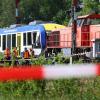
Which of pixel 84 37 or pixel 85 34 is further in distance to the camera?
pixel 84 37

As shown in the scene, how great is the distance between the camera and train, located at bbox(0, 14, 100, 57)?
2444 cm

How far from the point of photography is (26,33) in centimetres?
3089

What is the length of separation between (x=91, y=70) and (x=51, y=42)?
22.7 metres

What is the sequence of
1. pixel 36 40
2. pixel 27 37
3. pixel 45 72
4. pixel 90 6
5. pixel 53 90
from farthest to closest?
1. pixel 90 6
2. pixel 27 37
3. pixel 36 40
4. pixel 53 90
5. pixel 45 72

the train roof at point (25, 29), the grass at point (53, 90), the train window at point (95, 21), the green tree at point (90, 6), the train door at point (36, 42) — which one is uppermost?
the green tree at point (90, 6)

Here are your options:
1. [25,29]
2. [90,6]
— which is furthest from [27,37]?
[90,6]

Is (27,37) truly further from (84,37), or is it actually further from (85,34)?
(85,34)

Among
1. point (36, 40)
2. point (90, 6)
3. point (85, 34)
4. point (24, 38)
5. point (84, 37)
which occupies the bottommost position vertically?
point (36, 40)

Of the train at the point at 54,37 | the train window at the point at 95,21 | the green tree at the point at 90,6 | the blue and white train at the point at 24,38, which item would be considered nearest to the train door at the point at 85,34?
the train at the point at 54,37

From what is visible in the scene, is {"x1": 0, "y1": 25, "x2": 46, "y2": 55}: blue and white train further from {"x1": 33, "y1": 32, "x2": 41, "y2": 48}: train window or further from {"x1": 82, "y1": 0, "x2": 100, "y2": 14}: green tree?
{"x1": 82, "y1": 0, "x2": 100, "y2": 14}: green tree

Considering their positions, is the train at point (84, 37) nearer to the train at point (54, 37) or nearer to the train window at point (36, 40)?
the train at point (54, 37)

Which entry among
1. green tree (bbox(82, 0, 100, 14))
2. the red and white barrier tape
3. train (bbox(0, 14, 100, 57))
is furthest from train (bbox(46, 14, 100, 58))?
green tree (bbox(82, 0, 100, 14))

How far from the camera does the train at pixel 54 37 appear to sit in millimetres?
24438

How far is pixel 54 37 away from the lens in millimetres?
27500
